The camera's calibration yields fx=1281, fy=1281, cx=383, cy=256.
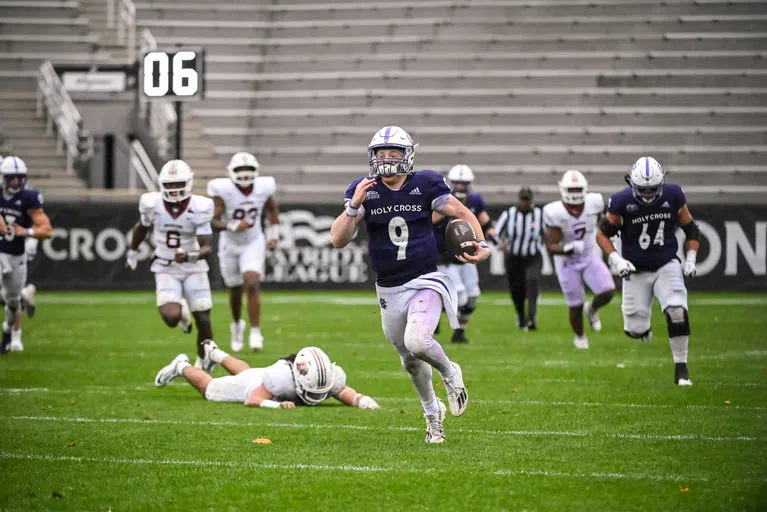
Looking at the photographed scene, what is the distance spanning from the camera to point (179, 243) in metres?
11.8

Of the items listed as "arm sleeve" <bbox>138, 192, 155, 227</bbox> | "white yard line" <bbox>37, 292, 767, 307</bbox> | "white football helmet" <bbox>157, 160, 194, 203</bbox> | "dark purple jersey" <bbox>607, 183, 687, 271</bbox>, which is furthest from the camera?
"white yard line" <bbox>37, 292, 767, 307</bbox>

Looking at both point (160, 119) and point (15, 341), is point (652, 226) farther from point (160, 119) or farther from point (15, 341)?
point (160, 119)

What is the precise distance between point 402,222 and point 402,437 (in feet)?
4.47

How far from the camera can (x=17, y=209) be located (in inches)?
556

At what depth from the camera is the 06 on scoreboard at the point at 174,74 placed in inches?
634

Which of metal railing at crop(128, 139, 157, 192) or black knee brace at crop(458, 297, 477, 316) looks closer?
black knee brace at crop(458, 297, 477, 316)

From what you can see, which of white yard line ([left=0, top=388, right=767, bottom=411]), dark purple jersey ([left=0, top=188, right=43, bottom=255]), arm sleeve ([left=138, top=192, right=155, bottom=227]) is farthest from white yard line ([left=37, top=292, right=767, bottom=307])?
white yard line ([left=0, top=388, right=767, bottom=411])

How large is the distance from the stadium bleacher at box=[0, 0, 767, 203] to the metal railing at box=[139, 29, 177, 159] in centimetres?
65

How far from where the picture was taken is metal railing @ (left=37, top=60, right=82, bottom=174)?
2780 centimetres

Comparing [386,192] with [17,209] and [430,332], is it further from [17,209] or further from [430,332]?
[17,209]

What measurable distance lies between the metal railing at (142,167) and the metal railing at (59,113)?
127 cm

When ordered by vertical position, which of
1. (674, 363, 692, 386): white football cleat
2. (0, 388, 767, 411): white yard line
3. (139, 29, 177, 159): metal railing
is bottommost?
(0, 388, 767, 411): white yard line

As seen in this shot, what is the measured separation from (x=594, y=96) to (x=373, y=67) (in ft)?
17.5

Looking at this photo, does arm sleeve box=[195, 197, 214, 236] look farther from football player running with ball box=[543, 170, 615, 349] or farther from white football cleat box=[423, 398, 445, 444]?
white football cleat box=[423, 398, 445, 444]
